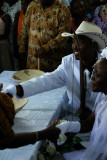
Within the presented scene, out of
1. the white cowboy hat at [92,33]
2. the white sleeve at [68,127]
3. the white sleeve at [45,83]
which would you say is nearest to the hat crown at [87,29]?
the white cowboy hat at [92,33]

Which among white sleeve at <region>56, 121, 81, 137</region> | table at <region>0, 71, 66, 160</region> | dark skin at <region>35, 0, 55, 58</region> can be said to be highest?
dark skin at <region>35, 0, 55, 58</region>

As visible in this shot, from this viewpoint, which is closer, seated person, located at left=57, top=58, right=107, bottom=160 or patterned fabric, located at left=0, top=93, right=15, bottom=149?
patterned fabric, located at left=0, top=93, right=15, bottom=149

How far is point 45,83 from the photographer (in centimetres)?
194

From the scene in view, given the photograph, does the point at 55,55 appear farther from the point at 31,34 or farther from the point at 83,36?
the point at 83,36

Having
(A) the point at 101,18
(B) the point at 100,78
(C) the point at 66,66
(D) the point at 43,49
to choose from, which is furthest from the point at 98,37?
(A) the point at 101,18

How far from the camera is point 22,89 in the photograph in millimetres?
1794

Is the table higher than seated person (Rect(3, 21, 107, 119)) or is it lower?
lower

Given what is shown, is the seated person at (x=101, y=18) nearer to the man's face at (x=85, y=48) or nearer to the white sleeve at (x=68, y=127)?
the man's face at (x=85, y=48)

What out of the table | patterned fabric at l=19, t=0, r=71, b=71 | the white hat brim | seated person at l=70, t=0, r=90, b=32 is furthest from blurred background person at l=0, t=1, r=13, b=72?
the white hat brim

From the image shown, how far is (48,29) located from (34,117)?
4.86 ft

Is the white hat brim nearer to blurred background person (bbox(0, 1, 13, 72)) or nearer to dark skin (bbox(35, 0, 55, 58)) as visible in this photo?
dark skin (bbox(35, 0, 55, 58))

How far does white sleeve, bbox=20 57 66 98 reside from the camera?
183cm

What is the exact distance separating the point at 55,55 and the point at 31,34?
0.42 meters

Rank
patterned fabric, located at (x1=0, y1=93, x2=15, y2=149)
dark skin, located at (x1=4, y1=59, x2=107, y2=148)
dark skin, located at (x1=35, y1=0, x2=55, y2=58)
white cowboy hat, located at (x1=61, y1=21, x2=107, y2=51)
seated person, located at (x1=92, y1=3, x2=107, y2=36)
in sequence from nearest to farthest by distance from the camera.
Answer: patterned fabric, located at (x1=0, y1=93, x2=15, y2=149) < dark skin, located at (x1=4, y1=59, x2=107, y2=148) < white cowboy hat, located at (x1=61, y1=21, x2=107, y2=51) < dark skin, located at (x1=35, y1=0, x2=55, y2=58) < seated person, located at (x1=92, y1=3, x2=107, y2=36)
